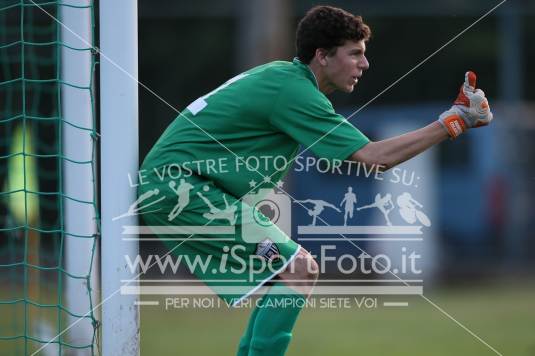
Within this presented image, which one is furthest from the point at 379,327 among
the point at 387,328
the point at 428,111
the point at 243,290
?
the point at 243,290

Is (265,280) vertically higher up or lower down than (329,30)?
lower down

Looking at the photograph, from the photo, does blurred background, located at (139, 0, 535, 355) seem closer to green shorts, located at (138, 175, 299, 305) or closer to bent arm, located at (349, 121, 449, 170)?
green shorts, located at (138, 175, 299, 305)

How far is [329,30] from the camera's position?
14.6ft

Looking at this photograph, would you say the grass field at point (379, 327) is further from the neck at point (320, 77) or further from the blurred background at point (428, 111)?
the neck at point (320, 77)

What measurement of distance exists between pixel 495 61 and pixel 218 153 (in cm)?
1552

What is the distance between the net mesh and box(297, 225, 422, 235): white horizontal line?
232 cm

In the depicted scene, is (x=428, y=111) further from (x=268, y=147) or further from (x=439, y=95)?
(x=268, y=147)

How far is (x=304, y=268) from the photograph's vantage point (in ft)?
14.2

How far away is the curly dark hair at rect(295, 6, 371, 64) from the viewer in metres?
4.44

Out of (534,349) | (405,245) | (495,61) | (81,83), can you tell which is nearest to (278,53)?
(405,245)

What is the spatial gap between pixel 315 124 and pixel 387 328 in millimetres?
6670

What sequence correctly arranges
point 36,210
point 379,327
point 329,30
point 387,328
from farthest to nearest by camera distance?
1. point 379,327
2. point 387,328
3. point 36,210
4. point 329,30

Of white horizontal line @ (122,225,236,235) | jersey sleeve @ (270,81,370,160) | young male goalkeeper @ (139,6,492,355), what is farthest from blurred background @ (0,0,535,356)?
jersey sleeve @ (270,81,370,160)

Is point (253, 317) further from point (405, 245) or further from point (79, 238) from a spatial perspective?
point (405, 245)
